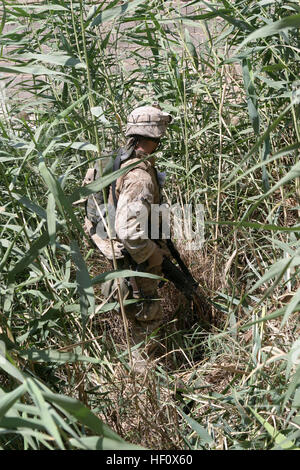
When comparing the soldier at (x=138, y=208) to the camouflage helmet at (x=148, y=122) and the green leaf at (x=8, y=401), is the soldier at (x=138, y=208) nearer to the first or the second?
the camouflage helmet at (x=148, y=122)

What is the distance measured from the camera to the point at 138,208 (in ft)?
10.6

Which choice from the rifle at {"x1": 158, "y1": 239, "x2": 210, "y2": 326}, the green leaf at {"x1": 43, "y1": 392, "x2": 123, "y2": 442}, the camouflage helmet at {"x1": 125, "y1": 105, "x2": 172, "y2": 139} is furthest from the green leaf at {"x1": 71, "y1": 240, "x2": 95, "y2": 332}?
the rifle at {"x1": 158, "y1": 239, "x2": 210, "y2": 326}

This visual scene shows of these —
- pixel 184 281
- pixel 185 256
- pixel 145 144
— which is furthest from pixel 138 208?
pixel 185 256

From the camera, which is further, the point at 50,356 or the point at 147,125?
the point at 147,125

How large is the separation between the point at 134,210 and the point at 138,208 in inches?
0.8

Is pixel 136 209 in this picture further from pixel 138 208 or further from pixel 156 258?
pixel 156 258

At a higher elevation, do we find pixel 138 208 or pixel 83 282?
pixel 138 208

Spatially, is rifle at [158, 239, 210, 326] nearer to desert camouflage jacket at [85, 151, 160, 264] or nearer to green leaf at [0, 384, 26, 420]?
desert camouflage jacket at [85, 151, 160, 264]

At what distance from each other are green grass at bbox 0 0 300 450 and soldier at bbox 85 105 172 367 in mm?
147

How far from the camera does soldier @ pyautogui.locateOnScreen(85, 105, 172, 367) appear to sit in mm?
3262

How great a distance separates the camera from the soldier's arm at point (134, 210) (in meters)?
3.25

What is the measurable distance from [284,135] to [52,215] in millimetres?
1914

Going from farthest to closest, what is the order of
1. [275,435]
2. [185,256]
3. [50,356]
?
[185,256] < [50,356] < [275,435]

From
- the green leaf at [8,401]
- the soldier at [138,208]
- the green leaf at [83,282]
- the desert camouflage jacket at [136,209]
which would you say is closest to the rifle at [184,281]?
the soldier at [138,208]
